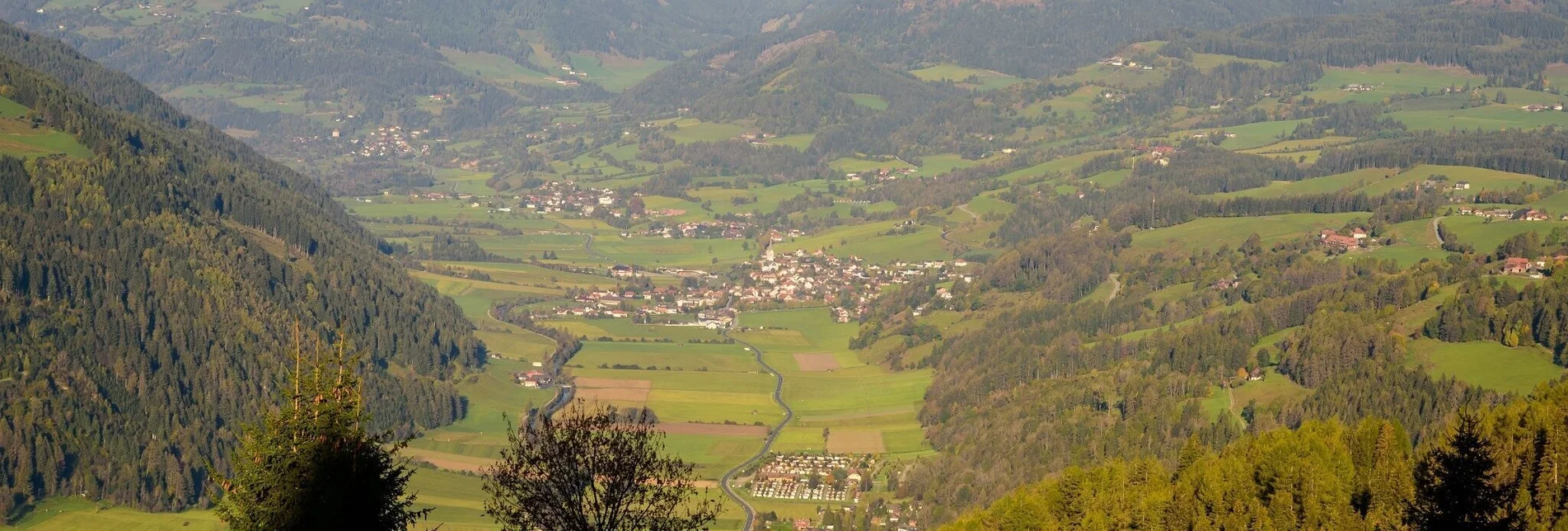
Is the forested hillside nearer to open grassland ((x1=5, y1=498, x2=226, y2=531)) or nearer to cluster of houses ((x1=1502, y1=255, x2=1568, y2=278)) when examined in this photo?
open grassland ((x1=5, y1=498, x2=226, y2=531))

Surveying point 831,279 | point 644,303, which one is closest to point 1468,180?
point 831,279

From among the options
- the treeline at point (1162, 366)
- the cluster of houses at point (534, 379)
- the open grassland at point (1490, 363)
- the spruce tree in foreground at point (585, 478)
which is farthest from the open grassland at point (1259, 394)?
the spruce tree in foreground at point (585, 478)

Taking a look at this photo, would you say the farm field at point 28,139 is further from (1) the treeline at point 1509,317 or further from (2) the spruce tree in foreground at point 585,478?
(2) the spruce tree in foreground at point 585,478

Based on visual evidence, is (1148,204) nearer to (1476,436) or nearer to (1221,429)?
(1221,429)

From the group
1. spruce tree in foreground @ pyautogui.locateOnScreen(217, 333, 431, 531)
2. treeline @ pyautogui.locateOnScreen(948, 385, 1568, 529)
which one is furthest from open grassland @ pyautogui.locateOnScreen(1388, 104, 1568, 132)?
spruce tree in foreground @ pyautogui.locateOnScreen(217, 333, 431, 531)

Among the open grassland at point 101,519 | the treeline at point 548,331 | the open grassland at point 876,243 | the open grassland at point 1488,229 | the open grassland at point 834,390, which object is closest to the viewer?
the open grassland at point 101,519

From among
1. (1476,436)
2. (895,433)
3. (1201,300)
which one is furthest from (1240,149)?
(1476,436)

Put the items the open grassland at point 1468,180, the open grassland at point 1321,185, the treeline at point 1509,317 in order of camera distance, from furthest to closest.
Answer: the open grassland at point 1321,185
the open grassland at point 1468,180
the treeline at point 1509,317
